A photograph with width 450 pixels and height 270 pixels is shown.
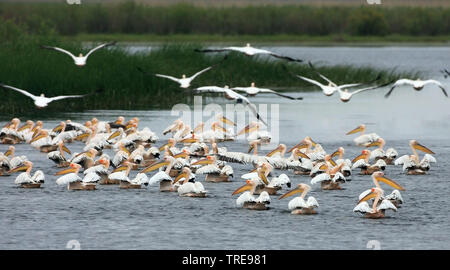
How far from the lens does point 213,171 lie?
58.0 ft

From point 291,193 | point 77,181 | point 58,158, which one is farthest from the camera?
point 58,158

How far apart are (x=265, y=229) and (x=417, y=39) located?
75531 mm

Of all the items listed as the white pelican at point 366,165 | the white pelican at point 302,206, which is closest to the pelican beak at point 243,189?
the white pelican at point 302,206

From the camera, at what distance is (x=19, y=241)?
13367 millimetres

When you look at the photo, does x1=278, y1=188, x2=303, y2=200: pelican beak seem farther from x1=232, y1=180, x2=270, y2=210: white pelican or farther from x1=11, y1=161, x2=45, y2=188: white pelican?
x1=11, y1=161, x2=45, y2=188: white pelican

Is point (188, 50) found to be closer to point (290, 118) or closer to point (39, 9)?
point (290, 118)

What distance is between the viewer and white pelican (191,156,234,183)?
694 inches

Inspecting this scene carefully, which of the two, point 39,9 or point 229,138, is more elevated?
point 39,9

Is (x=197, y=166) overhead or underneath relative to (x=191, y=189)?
overhead

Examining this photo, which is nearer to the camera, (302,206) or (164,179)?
(302,206)

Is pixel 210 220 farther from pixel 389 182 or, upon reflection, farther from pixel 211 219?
pixel 389 182

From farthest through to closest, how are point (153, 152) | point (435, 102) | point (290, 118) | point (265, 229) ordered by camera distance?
point (435, 102) → point (290, 118) → point (153, 152) → point (265, 229)

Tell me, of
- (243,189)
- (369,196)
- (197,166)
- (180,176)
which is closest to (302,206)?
(369,196)
